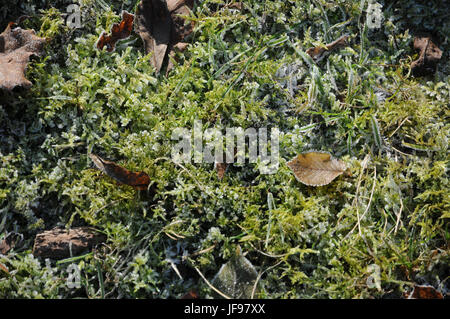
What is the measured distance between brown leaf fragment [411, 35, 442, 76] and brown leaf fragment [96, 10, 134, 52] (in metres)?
1.70

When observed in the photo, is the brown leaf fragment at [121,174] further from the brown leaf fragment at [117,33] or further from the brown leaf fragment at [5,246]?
the brown leaf fragment at [117,33]

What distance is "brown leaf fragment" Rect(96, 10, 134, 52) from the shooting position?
8.17 feet

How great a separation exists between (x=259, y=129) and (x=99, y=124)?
90cm

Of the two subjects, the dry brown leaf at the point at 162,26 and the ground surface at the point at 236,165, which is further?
the dry brown leaf at the point at 162,26

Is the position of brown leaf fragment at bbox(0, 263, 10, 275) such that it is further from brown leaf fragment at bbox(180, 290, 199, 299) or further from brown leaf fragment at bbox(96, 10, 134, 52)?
brown leaf fragment at bbox(96, 10, 134, 52)

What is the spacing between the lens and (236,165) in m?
2.30

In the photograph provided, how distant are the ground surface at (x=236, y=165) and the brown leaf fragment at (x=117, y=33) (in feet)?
0.14

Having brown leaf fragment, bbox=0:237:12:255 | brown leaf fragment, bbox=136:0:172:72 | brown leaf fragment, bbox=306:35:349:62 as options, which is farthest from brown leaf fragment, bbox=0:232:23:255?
brown leaf fragment, bbox=306:35:349:62

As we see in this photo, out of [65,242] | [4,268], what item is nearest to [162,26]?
[65,242]

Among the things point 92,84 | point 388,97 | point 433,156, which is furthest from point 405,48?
point 92,84

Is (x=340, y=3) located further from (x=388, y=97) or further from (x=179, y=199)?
(x=179, y=199)

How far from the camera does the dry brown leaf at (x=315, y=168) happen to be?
7.41 feet

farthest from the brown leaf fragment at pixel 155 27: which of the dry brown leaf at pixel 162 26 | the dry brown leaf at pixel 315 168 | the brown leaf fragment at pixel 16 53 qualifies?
the dry brown leaf at pixel 315 168

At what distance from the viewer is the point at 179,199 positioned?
222cm
